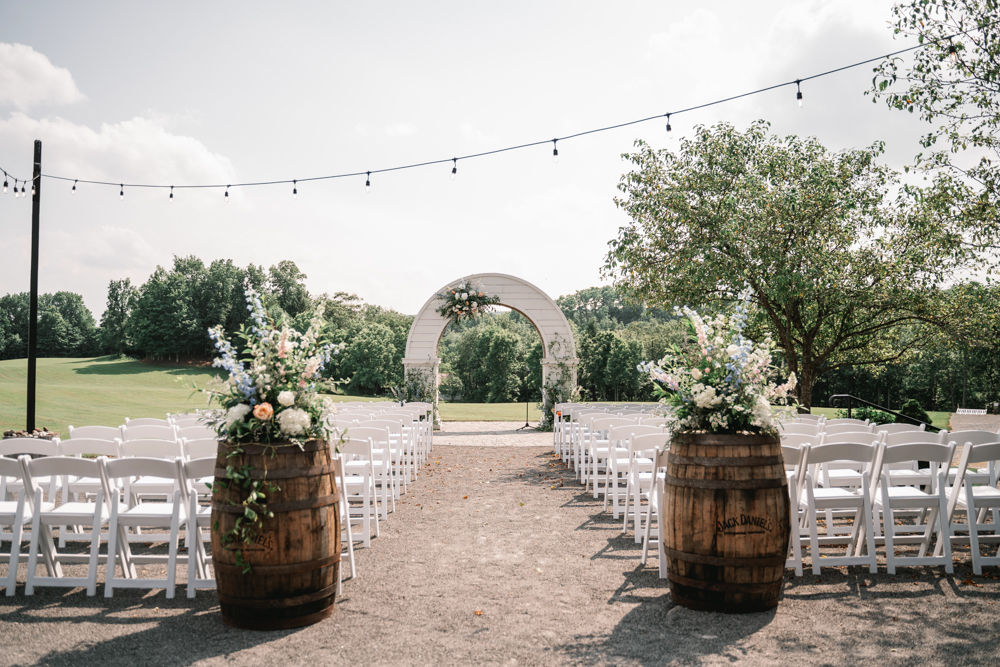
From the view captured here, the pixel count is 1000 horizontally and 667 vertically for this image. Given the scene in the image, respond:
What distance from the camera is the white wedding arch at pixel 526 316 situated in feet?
57.7

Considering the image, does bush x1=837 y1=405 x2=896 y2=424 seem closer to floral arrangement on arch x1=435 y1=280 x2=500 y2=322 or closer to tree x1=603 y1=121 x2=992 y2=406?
tree x1=603 y1=121 x2=992 y2=406

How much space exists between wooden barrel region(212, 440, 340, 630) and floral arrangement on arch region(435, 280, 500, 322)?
43.8 ft

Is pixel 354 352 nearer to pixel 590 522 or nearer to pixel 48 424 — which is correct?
pixel 48 424

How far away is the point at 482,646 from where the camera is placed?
3.33 m

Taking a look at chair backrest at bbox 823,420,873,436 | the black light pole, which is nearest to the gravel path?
chair backrest at bbox 823,420,873,436

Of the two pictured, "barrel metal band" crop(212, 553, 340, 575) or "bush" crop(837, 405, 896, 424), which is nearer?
"barrel metal band" crop(212, 553, 340, 575)

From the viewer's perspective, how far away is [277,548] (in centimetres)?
349

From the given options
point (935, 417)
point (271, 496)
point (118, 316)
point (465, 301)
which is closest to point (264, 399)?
point (271, 496)

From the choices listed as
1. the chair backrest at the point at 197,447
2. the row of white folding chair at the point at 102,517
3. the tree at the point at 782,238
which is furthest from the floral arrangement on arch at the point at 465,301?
the row of white folding chair at the point at 102,517

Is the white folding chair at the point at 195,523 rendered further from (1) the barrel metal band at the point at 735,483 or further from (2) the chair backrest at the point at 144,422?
(2) the chair backrest at the point at 144,422

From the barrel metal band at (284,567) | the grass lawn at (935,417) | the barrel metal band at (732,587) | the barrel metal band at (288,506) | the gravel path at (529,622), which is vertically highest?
the barrel metal band at (288,506)

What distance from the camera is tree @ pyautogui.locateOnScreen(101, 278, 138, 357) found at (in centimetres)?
5078

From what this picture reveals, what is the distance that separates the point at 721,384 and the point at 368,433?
12.9 ft

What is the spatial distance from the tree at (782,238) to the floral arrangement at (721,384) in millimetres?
7564
